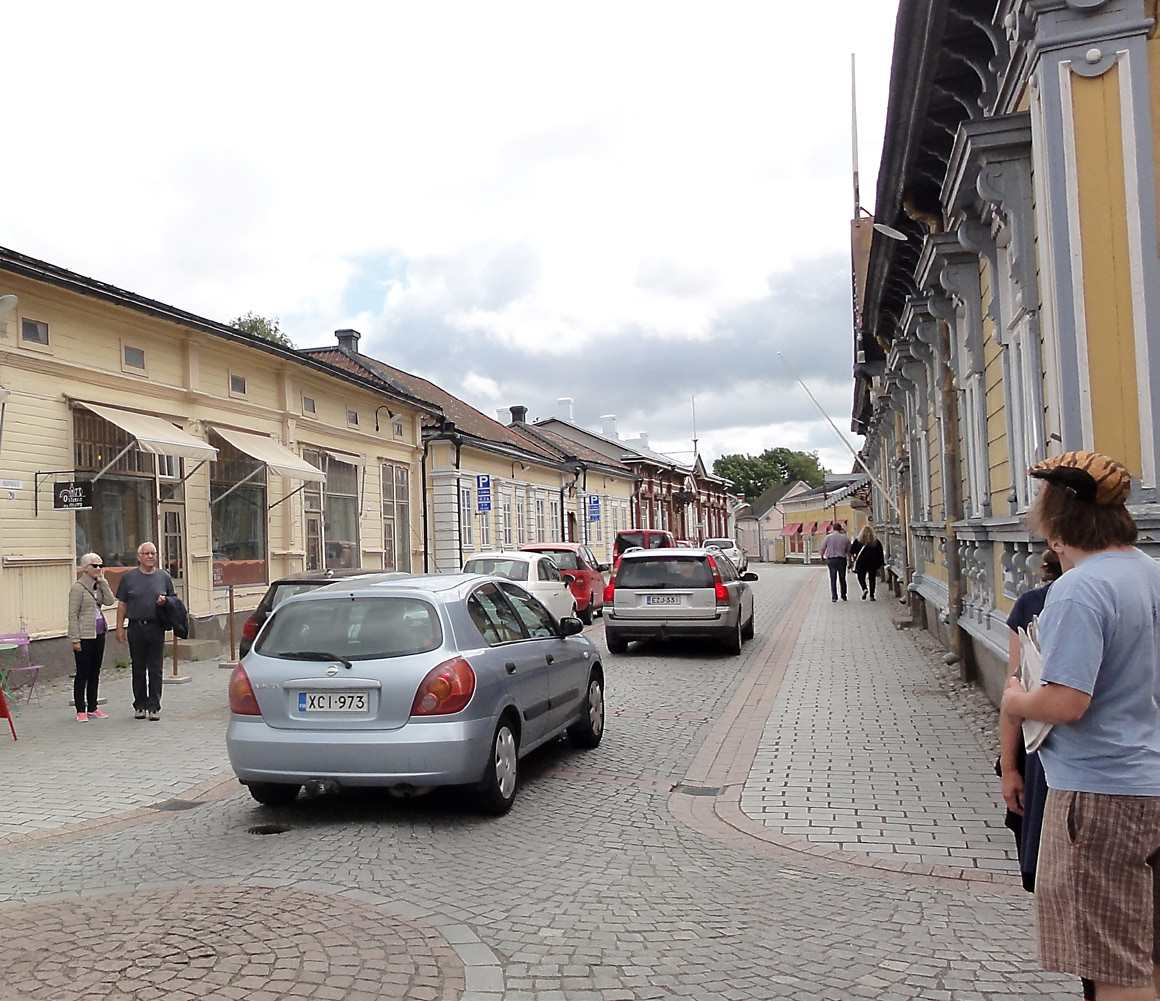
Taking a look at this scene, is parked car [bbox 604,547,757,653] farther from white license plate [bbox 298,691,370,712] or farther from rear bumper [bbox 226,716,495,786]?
white license plate [bbox 298,691,370,712]

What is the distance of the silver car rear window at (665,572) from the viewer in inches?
563

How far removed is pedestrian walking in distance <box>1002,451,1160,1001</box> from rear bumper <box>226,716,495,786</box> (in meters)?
3.78

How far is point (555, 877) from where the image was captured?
16.7 feet

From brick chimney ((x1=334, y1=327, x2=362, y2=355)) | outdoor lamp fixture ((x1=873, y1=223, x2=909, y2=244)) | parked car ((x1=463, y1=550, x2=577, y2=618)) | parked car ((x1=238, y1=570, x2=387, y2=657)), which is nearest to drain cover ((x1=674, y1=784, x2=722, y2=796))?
parked car ((x1=238, y1=570, x2=387, y2=657))

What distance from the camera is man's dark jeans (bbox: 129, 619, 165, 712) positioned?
9875mm

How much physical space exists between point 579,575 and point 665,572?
20.6 feet

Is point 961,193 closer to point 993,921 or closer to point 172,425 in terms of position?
point 993,921

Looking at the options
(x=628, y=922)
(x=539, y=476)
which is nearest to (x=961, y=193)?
(x=628, y=922)

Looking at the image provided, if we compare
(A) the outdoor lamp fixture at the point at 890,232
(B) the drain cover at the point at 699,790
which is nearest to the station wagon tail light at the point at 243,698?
(B) the drain cover at the point at 699,790

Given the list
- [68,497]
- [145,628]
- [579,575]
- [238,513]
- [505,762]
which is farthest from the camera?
[579,575]

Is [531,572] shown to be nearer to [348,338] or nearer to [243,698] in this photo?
[243,698]

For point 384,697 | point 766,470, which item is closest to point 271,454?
point 384,697

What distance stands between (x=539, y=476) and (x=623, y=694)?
23952 millimetres

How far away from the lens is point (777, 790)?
6.78m
